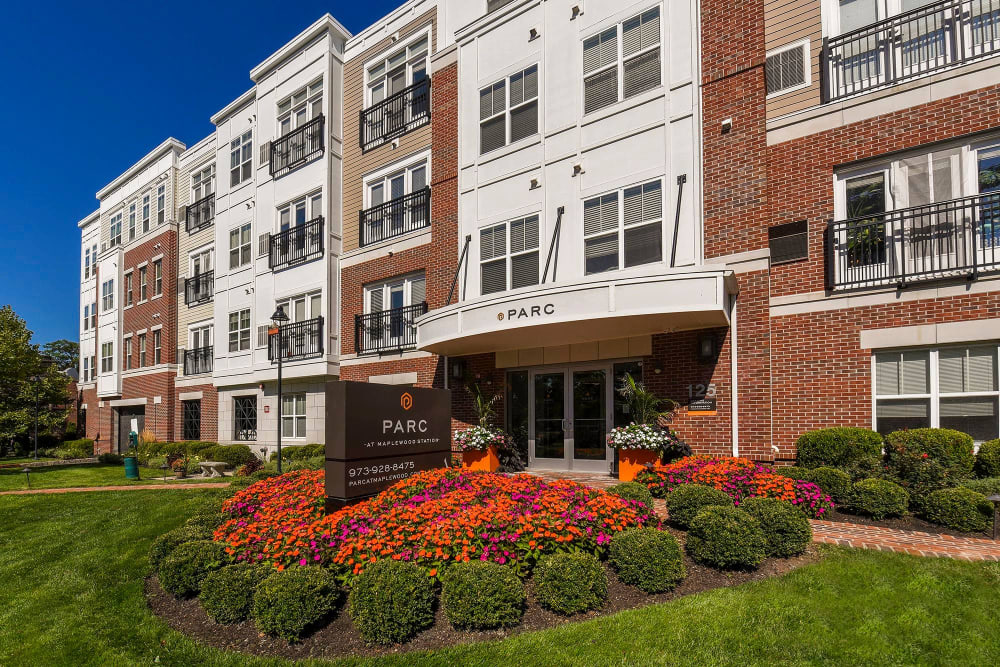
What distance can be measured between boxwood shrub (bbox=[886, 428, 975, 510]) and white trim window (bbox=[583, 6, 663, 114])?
805cm

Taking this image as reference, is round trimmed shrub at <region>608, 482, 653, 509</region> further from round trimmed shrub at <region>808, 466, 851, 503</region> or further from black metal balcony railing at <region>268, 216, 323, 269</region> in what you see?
black metal balcony railing at <region>268, 216, 323, 269</region>

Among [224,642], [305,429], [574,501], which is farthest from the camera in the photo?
[305,429]

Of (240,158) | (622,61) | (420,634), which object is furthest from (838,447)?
(240,158)

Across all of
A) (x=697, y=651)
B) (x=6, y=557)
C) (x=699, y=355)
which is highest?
(x=699, y=355)

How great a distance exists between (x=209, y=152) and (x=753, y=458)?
2539cm

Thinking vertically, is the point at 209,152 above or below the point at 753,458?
above

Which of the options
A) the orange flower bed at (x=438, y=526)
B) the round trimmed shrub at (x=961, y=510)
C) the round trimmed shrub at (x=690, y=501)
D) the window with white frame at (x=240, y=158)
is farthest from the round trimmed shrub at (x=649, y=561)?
the window with white frame at (x=240, y=158)

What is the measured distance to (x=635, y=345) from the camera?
1196 cm

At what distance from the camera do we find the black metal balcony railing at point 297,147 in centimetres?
1947

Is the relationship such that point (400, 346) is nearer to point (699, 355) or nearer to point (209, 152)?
point (699, 355)

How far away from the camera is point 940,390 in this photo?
9.15m

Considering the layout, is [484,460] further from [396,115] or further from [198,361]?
[198,361]

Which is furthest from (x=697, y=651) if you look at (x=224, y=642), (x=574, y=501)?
(x=224, y=642)

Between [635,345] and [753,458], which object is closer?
[753,458]
